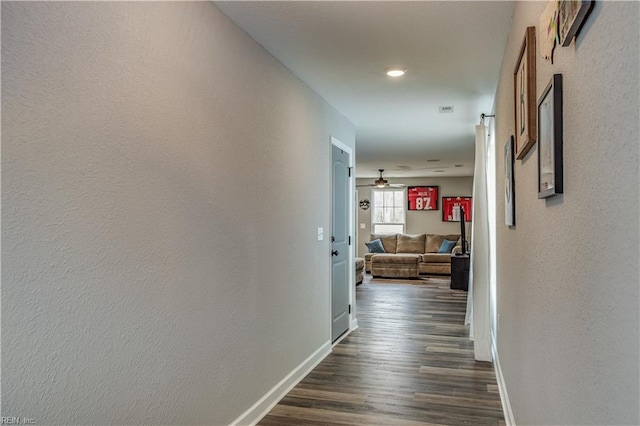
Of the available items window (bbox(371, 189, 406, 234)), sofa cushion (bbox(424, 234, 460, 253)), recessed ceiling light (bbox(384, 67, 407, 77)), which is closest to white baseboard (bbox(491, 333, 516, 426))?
recessed ceiling light (bbox(384, 67, 407, 77))

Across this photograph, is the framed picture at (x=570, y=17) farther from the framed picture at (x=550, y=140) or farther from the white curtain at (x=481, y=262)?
the white curtain at (x=481, y=262)

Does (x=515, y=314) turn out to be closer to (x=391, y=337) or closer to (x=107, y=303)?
(x=107, y=303)

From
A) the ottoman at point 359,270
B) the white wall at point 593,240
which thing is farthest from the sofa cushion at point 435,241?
the white wall at point 593,240

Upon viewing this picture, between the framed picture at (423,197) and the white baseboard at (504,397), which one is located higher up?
the framed picture at (423,197)

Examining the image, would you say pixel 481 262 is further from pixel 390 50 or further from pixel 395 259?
pixel 395 259

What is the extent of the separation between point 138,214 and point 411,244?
1001 cm

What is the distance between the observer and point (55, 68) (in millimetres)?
1515

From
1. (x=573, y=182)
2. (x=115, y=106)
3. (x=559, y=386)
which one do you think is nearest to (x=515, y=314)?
(x=559, y=386)

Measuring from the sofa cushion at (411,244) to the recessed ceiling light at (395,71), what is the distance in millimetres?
8238

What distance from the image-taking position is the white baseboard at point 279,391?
9.31 feet

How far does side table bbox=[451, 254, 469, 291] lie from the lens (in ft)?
27.2

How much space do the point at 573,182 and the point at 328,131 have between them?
11.0 feet

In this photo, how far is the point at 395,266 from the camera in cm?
1020

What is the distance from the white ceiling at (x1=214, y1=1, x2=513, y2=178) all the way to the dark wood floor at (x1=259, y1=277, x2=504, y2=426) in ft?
7.52
